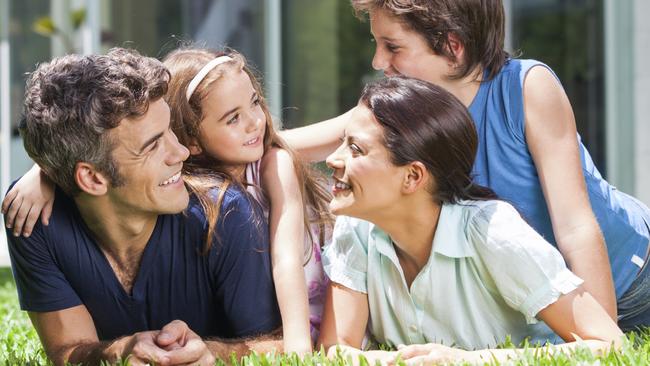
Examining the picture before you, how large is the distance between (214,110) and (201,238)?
0.56 metres

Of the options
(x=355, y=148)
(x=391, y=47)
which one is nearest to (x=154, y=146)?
(x=355, y=148)

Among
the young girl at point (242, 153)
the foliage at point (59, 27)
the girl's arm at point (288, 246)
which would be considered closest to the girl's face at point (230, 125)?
the young girl at point (242, 153)

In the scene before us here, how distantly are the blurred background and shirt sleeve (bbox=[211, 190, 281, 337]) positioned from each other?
5816mm

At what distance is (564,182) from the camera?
149 inches

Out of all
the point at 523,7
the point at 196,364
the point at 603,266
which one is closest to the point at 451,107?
the point at 603,266

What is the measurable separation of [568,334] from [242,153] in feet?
4.54

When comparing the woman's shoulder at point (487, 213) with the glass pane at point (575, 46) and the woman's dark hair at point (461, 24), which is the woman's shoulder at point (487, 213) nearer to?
the woman's dark hair at point (461, 24)

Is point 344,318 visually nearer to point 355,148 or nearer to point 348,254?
point 348,254

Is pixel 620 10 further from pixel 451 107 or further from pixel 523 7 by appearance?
pixel 451 107

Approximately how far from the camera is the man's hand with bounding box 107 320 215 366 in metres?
3.32

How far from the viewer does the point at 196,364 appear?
3.37 meters

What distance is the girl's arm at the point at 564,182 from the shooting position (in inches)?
146

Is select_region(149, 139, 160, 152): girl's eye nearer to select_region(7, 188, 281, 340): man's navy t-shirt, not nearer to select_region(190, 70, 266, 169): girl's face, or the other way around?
select_region(7, 188, 281, 340): man's navy t-shirt

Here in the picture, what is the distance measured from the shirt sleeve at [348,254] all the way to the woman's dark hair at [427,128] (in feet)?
1.18
